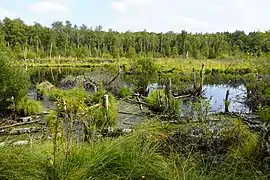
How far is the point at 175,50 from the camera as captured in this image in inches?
1816

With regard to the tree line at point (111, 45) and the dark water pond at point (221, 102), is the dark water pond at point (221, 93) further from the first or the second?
the tree line at point (111, 45)

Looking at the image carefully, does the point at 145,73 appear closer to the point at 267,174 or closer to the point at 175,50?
the point at 267,174

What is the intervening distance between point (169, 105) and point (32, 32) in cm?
4204

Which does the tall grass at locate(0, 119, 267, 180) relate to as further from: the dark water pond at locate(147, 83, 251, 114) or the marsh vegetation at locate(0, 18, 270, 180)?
the dark water pond at locate(147, 83, 251, 114)

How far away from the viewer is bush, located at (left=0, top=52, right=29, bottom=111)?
12570 millimetres

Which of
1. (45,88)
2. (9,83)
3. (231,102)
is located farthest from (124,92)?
(9,83)

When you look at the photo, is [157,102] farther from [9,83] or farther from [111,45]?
[111,45]

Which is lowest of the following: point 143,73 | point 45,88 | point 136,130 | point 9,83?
point 45,88

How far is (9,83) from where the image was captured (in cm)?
1270

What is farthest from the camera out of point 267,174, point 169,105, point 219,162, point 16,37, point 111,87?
point 16,37

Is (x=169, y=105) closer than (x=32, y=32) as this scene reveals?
Yes

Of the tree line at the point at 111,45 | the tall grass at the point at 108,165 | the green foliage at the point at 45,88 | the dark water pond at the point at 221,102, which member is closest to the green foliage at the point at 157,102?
the dark water pond at the point at 221,102

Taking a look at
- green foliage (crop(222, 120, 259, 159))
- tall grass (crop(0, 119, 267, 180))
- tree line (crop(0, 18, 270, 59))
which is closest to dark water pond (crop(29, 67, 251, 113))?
green foliage (crop(222, 120, 259, 159))

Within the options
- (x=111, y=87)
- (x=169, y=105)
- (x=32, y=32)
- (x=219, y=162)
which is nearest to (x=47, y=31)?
(x=32, y=32)
